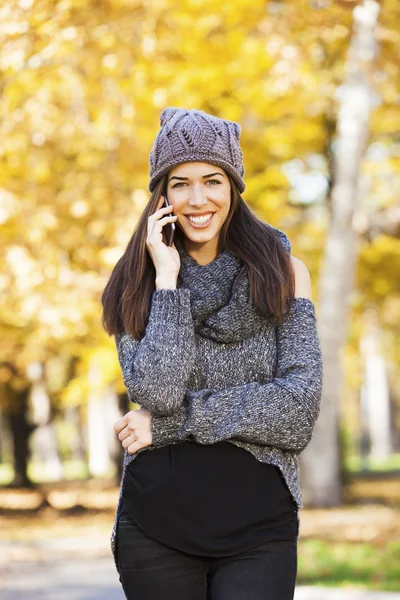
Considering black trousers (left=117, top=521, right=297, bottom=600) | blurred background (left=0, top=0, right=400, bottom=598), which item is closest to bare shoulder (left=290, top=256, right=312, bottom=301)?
black trousers (left=117, top=521, right=297, bottom=600)

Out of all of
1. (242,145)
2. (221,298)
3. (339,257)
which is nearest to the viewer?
(221,298)

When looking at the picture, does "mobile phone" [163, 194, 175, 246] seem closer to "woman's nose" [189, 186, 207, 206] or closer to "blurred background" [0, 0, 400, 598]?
"woman's nose" [189, 186, 207, 206]

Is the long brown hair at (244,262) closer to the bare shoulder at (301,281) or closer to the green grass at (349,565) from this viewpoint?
the bare shoulder at (301,281)

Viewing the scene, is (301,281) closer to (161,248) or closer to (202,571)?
→ (161,248)

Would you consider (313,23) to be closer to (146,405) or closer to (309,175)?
(309,175)

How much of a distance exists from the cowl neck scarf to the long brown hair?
0.11 feet

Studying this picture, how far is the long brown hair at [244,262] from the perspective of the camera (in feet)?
10.2

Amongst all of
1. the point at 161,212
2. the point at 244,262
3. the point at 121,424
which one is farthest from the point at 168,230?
the point at 121,424

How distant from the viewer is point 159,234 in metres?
3.24

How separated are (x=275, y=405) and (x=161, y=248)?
1.98ft

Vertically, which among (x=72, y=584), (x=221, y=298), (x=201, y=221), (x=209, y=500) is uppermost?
(x=201, y=221)

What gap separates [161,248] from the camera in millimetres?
3213

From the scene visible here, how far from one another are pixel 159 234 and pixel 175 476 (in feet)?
2.49

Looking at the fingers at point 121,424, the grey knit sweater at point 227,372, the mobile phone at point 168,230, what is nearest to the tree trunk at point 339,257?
the mobile phone at point 168,230
